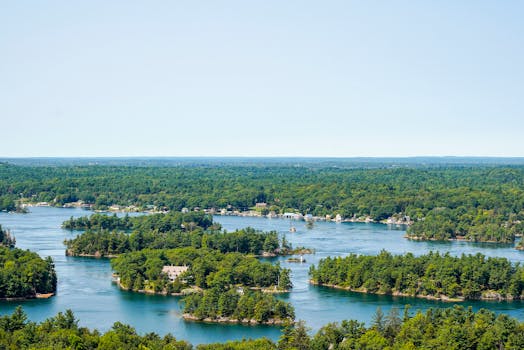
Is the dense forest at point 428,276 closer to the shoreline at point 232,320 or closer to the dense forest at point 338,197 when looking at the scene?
the shoreline at point 232,320

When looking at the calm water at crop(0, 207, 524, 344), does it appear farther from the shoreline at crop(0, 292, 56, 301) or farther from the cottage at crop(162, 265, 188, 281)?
the cottage at crop(162, 265, 188, 281)

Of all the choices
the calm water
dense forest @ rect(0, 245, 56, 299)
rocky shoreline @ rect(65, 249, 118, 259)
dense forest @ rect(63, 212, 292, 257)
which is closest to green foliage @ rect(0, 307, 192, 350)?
the calm water

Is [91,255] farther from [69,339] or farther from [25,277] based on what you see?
[69,339]

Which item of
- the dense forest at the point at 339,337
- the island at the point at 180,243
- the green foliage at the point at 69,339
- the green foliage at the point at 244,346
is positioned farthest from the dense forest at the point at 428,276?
the green foliage at the point at 69,339

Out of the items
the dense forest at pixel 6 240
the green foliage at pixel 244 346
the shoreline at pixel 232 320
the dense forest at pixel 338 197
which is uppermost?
the dense forest at pixel 338 197

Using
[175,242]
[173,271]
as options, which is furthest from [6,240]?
[173,271]
